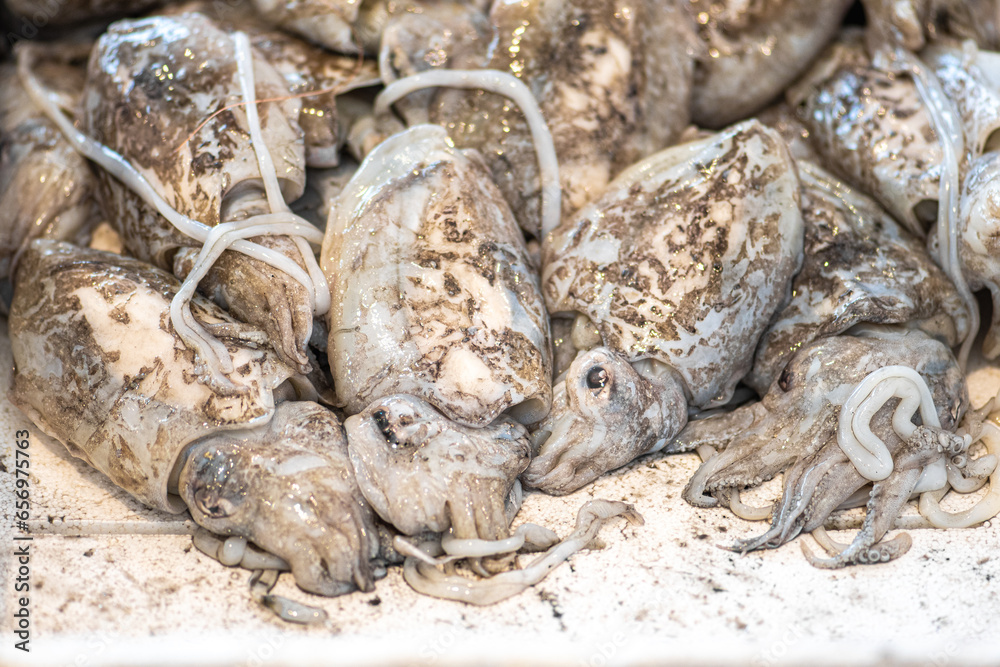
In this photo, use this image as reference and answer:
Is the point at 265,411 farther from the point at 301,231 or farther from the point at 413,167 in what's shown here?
the point at 413,167

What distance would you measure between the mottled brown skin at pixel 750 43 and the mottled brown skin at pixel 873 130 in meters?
0.13

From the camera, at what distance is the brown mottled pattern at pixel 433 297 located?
8.75 feet

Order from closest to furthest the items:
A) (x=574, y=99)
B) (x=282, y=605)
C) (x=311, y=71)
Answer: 1. (x=282, y=605)
2. (x=574, y=99)
3. (x=311, y=71)

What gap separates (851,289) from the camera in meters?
2.96

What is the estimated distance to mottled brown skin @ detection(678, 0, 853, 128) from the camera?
3.65 m

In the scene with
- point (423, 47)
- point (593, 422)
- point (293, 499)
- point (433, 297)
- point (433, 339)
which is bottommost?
point (293, 499)

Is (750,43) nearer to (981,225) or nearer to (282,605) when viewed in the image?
(981,225)

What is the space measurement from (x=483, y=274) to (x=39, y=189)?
189 cm

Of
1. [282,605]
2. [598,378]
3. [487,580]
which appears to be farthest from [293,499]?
[598,378]

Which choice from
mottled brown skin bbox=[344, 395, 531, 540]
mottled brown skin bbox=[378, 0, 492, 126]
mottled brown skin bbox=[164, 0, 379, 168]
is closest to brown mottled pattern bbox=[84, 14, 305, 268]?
mottled brown skin bbox=[164, 0, 379, 168]

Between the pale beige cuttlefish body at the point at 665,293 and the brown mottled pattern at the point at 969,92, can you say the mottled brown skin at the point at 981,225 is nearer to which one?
the brown mottled pattern at the point at 969,92

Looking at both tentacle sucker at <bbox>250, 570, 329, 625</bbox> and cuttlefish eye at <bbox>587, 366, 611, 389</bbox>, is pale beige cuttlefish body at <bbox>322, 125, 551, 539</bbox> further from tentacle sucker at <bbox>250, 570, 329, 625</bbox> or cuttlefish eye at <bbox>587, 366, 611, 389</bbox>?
tentacle sucker at <bbox>250, 570, 329, 625</bbox>

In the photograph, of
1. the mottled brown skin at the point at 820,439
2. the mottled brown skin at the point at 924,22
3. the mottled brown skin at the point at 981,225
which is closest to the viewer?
the mottled brown skin at the point at 820,439

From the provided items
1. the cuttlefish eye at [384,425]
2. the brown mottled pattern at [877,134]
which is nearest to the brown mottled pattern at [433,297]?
the cuttlefish eye at [384,425]
